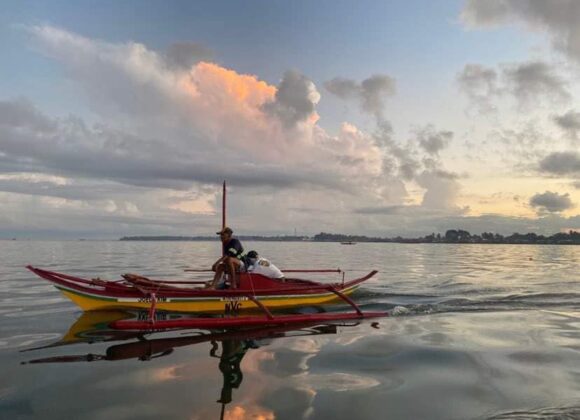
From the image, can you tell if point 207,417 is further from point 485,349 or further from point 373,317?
point 373,317

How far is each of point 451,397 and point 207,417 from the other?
439cm

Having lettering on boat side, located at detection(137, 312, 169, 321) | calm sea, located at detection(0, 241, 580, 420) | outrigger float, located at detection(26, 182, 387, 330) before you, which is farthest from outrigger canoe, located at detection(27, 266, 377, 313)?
calm sea, located at detection(0, 241, 580, 420)

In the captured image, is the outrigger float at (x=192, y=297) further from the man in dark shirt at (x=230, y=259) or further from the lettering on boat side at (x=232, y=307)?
the man in dark shirt at (x=230, y=259)

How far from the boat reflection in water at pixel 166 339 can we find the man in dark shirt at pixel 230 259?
218 cm

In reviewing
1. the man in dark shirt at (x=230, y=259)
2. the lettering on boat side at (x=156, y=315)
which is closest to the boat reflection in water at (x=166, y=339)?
the lettering on boat side at (x=156, y=315)

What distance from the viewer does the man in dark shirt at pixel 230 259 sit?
17.1 m

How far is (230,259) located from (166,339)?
4630 mm

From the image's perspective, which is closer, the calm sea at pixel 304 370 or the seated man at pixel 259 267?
the calm sea at pixel 304 370

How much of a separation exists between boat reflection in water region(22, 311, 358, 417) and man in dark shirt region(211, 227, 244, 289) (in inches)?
86.0

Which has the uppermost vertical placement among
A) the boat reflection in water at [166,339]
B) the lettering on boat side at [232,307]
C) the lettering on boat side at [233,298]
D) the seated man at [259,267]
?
the seated man at [259,267]

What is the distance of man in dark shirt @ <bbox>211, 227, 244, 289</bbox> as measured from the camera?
17094mm

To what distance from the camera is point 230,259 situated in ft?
56.1

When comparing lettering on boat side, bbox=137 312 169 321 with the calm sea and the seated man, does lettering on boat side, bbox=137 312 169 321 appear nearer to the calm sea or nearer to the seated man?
the calm sea

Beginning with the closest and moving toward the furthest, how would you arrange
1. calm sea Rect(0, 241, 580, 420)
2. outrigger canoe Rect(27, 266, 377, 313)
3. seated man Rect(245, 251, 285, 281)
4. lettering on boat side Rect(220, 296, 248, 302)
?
calm sea Rect(0, 241, 580, 420) → outrigger canoe Rect(27, 266, 377, 313) → lettering on boat side Rect(220, 296, 248, 302) → seated man Rect(245, 251, 285, 281)
